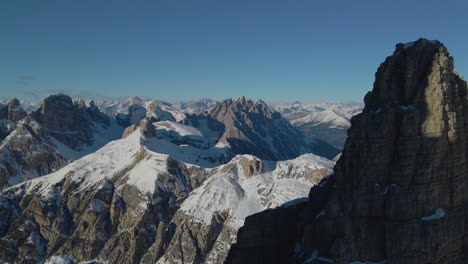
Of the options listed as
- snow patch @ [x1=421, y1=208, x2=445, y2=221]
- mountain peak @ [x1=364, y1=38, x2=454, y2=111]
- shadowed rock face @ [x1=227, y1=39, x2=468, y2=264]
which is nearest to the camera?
snow patch @ [x1=421, y1=208, x2=445, y2=221]

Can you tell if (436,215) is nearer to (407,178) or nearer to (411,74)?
(407,178)

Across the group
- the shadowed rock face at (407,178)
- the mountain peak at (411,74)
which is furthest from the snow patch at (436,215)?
the mountain peak at (411,74)

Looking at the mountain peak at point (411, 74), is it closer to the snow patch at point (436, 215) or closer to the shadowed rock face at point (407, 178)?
the shadowed rock face at point (407, 178)

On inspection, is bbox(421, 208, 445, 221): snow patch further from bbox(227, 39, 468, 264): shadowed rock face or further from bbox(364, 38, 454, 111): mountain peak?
bbox(364, 38, 454, 111): mountain peak

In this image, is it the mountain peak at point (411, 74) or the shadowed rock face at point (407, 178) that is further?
the mountain peak at point (411, 74)

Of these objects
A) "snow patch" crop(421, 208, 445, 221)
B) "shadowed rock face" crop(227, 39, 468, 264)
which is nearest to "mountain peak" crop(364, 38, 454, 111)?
"shadowed rock face" crop(227, 39, 468, 264)

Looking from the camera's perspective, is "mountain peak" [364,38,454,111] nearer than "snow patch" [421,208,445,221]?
No

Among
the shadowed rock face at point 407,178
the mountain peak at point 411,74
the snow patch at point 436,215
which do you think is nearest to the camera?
the snow patch at point 436,215

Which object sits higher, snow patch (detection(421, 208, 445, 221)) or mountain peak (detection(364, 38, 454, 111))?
mountain peak (detection(364, 38, 454, 111))

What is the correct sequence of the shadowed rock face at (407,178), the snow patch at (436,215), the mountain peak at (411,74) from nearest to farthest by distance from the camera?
the snow patch at (436,215) → the shadowed rock face at (407,178) → the mountain peak at (411,74)
